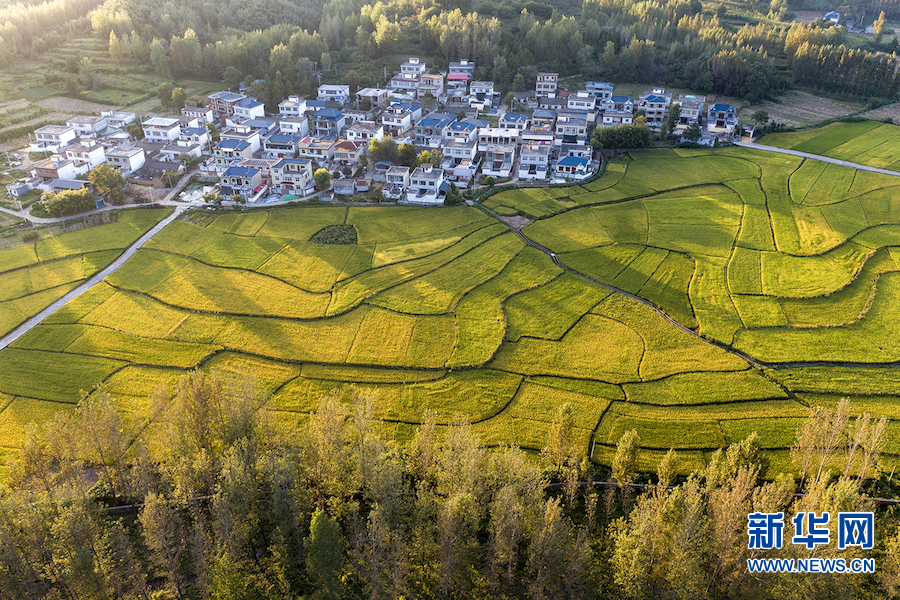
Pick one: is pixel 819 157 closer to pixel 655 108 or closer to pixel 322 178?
pixel 655 108

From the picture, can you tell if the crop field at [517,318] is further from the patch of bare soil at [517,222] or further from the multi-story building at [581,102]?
the multi-story building at [581,102]

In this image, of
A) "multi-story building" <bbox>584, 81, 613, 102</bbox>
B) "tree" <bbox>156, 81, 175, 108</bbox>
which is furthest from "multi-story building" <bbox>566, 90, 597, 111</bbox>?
"tree" <bbox>156, 81, 175, 108</bbox>

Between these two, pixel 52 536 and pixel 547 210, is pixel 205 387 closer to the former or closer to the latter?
pixel 52 536

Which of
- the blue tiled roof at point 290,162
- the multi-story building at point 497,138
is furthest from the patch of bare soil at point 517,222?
the blue tiled roof at point 290,162

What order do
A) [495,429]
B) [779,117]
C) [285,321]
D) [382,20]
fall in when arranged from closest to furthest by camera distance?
[495,429]
[285,321]
[779,117]
[382,20]

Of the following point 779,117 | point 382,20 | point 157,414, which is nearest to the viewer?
point 157,414

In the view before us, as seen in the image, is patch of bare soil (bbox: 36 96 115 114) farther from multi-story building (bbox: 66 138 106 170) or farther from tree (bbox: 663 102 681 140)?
tree (bbox: 663 102 681 140)

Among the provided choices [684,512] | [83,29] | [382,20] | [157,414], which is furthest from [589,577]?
[83,29]
